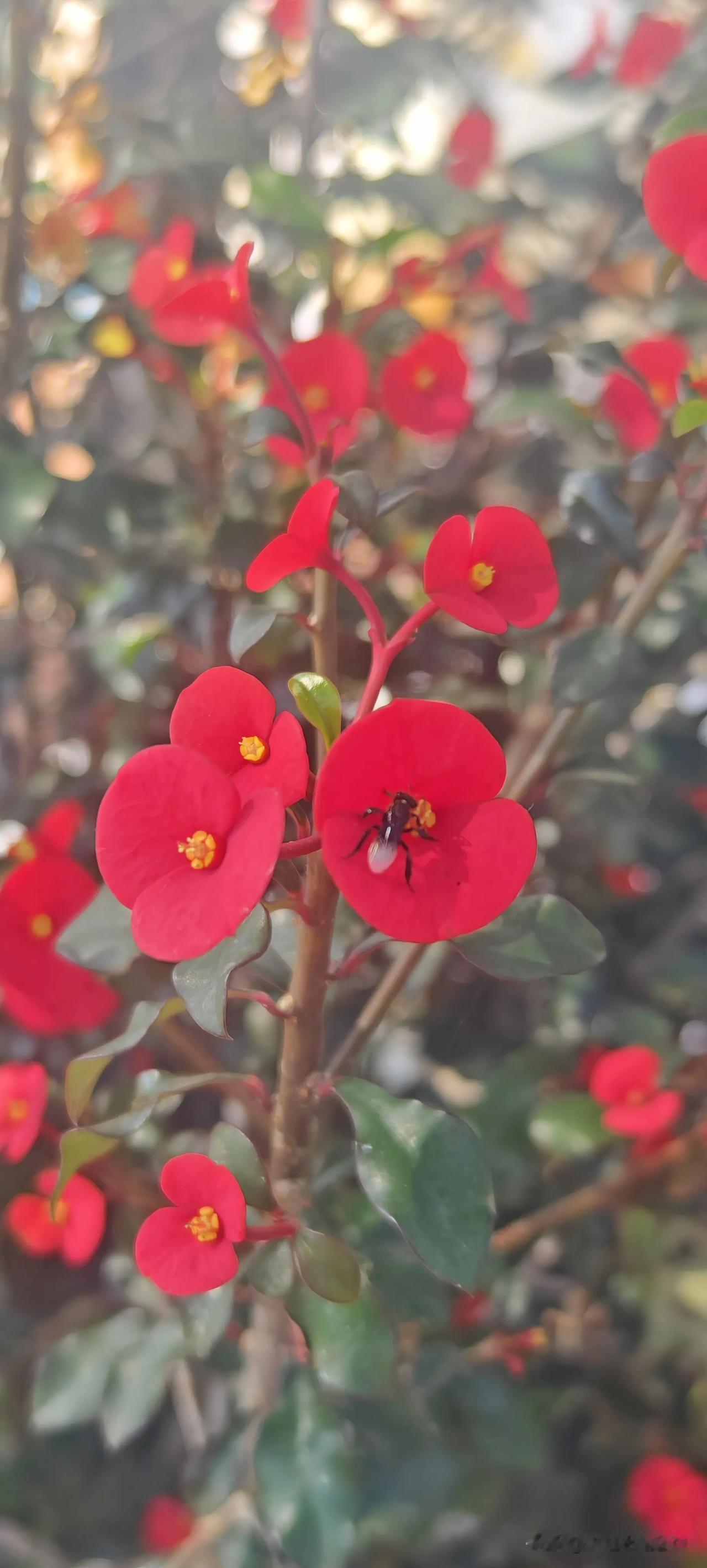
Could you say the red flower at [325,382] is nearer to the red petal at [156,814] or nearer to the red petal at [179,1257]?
the red petal at [156,814]

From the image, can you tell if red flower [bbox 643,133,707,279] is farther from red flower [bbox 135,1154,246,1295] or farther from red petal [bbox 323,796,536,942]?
red flower [bbox 135,1154,246,1295]

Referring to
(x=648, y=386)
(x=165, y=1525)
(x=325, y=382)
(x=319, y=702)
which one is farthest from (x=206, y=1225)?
(x=165, y=1525)

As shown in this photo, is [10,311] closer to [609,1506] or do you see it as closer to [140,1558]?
[140,1558]

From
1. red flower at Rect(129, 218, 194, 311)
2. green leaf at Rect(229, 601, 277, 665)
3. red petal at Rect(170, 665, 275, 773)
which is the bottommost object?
green leaf at Rect(229, 601, 277, 665)

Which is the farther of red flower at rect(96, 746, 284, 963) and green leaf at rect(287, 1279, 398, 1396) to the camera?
green leaf at rect(287, 1279, 398, 1396)

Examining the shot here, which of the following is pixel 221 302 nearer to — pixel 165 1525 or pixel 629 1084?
pixel 629 1084

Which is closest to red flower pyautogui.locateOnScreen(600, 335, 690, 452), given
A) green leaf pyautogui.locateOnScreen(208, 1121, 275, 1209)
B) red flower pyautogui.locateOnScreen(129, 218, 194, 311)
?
red flower pyautogui.locateOnScreen(129, 218, 194, 311)

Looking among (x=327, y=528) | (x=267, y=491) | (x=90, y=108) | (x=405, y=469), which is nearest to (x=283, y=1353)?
(x=327, y=528)
